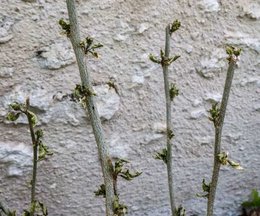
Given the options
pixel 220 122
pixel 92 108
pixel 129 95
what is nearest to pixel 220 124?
pixel 220 122

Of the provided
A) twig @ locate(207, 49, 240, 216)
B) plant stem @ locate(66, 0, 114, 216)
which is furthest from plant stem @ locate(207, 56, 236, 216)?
plant stem @ locate(66, 0, 114, 216)

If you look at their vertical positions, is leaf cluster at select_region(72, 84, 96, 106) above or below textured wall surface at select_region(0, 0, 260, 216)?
below

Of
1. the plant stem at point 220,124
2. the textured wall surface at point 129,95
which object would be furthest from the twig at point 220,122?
the textured wall surface at point 129,95

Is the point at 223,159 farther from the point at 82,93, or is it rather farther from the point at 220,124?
the point at 82,93

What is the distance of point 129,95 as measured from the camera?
5.32 ft

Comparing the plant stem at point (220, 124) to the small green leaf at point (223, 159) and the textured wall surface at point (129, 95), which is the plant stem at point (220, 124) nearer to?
the small green leaf at point (223, 159)

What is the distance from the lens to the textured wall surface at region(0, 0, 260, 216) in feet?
4.75

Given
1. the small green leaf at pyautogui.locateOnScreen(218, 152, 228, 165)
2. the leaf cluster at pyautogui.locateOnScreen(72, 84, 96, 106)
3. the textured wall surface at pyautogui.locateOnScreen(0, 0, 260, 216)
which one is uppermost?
the textured wall surface at pyautogui.locateOnScreen(0, 0, 260, 216)

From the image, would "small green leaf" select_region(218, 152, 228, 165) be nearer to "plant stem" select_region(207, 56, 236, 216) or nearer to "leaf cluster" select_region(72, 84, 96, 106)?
"plant stem" select_region(207, 56, 236, 216)

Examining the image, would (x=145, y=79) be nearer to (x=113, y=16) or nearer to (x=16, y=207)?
(x=113, y=16)

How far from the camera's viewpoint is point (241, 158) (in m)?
1.91

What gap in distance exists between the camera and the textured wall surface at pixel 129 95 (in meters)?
1.45

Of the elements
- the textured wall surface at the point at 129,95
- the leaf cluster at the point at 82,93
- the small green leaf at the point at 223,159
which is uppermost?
the textured wall surface at the point at 129,95

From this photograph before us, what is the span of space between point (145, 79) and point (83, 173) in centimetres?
38
